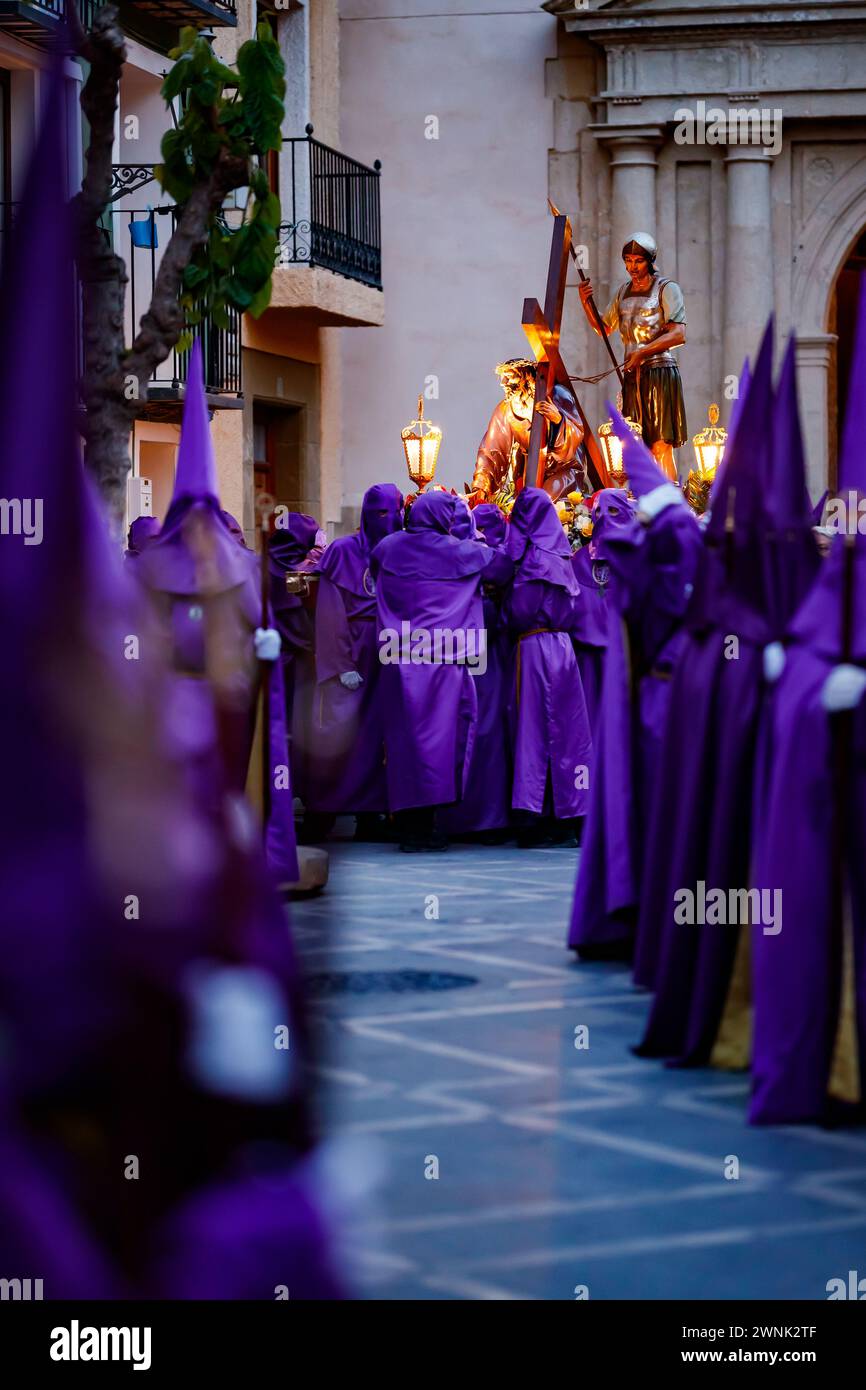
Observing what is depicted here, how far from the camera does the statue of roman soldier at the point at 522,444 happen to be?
15711 mm

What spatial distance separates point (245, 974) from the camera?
8.86 feet

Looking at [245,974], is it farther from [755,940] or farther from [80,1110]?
[755,940]

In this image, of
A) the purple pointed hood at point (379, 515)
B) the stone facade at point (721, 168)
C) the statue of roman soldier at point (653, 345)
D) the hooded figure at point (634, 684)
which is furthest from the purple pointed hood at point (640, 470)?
the stone facade at point (721, 168)

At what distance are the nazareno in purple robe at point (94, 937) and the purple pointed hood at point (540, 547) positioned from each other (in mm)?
9010

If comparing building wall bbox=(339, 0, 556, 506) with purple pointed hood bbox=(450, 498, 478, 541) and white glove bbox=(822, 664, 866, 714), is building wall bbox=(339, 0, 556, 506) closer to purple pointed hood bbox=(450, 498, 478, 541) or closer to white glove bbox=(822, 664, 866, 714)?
purple pointed hood bbox=(450, 498, 478, 541)

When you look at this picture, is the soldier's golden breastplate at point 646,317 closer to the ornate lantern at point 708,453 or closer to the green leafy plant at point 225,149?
the ornate lantern at point 708,453

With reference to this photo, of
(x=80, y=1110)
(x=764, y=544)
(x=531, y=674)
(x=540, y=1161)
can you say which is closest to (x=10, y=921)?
(x=80, y=1110)

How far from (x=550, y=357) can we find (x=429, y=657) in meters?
4.99

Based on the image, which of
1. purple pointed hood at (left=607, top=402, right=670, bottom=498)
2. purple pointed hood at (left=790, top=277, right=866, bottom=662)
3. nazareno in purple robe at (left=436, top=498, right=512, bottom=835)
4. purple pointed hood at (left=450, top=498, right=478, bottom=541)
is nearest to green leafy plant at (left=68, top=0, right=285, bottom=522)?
purple pointed hood at (left=450, top=498, right=478, bottom=541)

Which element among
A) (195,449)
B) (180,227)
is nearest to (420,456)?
(180,227)

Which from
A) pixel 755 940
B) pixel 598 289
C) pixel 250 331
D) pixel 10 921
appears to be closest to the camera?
pixel 10 921

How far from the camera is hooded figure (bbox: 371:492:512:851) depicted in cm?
1155

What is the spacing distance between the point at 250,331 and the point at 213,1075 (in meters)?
18.6

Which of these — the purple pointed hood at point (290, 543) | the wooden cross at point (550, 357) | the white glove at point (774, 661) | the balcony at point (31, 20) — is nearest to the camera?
the white glove at point (774, 661)
